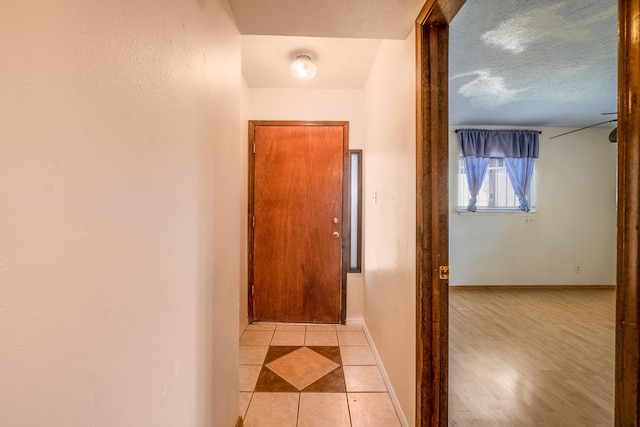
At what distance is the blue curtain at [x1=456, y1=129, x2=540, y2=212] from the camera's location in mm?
4156

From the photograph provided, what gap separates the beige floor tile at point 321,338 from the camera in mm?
2412

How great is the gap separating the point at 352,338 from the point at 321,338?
29 centimetres

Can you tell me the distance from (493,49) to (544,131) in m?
2.97

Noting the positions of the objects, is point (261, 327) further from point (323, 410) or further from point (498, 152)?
point (498, 152)

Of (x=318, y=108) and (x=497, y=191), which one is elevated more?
(x=318, y=108)

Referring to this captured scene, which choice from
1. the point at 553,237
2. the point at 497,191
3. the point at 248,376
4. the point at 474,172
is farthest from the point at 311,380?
the point at 553,237

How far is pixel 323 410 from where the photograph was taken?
5.32 ft

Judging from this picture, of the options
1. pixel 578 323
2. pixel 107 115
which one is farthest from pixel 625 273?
pixel 578 323

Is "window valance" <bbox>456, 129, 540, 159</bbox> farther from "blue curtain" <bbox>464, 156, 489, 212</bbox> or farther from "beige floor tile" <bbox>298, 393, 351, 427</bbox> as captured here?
"beige floor tile" <bbox>298, 393, 351, 427</bbox>

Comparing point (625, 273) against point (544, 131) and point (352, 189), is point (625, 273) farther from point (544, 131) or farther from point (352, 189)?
point (544, 131)

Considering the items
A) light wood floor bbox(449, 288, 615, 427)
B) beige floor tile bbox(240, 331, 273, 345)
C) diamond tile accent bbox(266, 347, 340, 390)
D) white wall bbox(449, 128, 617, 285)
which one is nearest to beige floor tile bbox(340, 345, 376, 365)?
diamond tile accent bbox(266, 347, 340, 390)

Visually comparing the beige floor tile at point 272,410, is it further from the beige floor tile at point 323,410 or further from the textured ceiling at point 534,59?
the textured ceiling at point 534,59

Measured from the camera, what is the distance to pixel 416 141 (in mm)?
1332

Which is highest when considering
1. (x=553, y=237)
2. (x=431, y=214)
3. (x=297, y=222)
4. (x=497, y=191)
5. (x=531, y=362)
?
(x=497, y=191)
